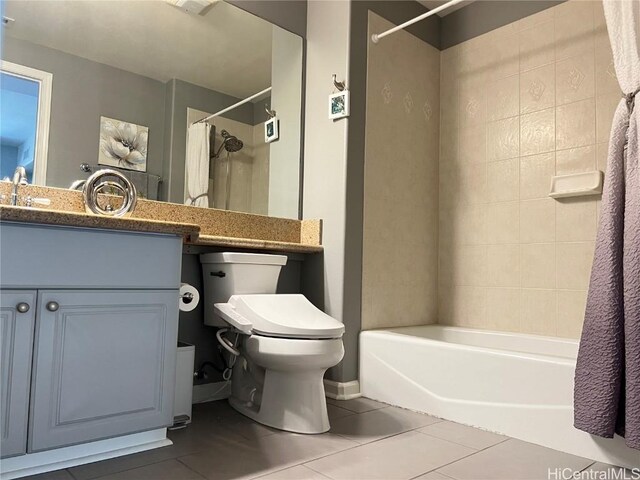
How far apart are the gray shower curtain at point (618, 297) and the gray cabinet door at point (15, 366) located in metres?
1.68

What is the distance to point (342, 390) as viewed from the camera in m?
2.39

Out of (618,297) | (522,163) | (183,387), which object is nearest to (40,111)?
(183,387)

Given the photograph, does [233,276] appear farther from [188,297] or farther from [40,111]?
[40,111]

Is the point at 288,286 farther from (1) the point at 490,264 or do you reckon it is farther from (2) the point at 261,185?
(1) the point at 490,264

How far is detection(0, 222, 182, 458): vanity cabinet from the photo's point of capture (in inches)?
52.1

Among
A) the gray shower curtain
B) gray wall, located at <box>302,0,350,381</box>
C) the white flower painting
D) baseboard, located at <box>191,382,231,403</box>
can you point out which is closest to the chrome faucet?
the white flower painting

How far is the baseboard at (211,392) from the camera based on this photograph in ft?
7.26

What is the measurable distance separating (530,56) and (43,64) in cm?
235

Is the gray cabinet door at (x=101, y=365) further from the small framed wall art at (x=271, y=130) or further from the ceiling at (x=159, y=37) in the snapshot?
the small framed wall art at (x=271, y=130)

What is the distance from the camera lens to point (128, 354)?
1.51 m

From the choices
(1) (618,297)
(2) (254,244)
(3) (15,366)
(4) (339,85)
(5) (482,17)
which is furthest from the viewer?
(5) (482,17)

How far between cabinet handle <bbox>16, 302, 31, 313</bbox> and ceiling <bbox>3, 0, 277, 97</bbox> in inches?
45.8

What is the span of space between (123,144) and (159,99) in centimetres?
28

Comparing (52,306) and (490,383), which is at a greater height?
(52,306)
